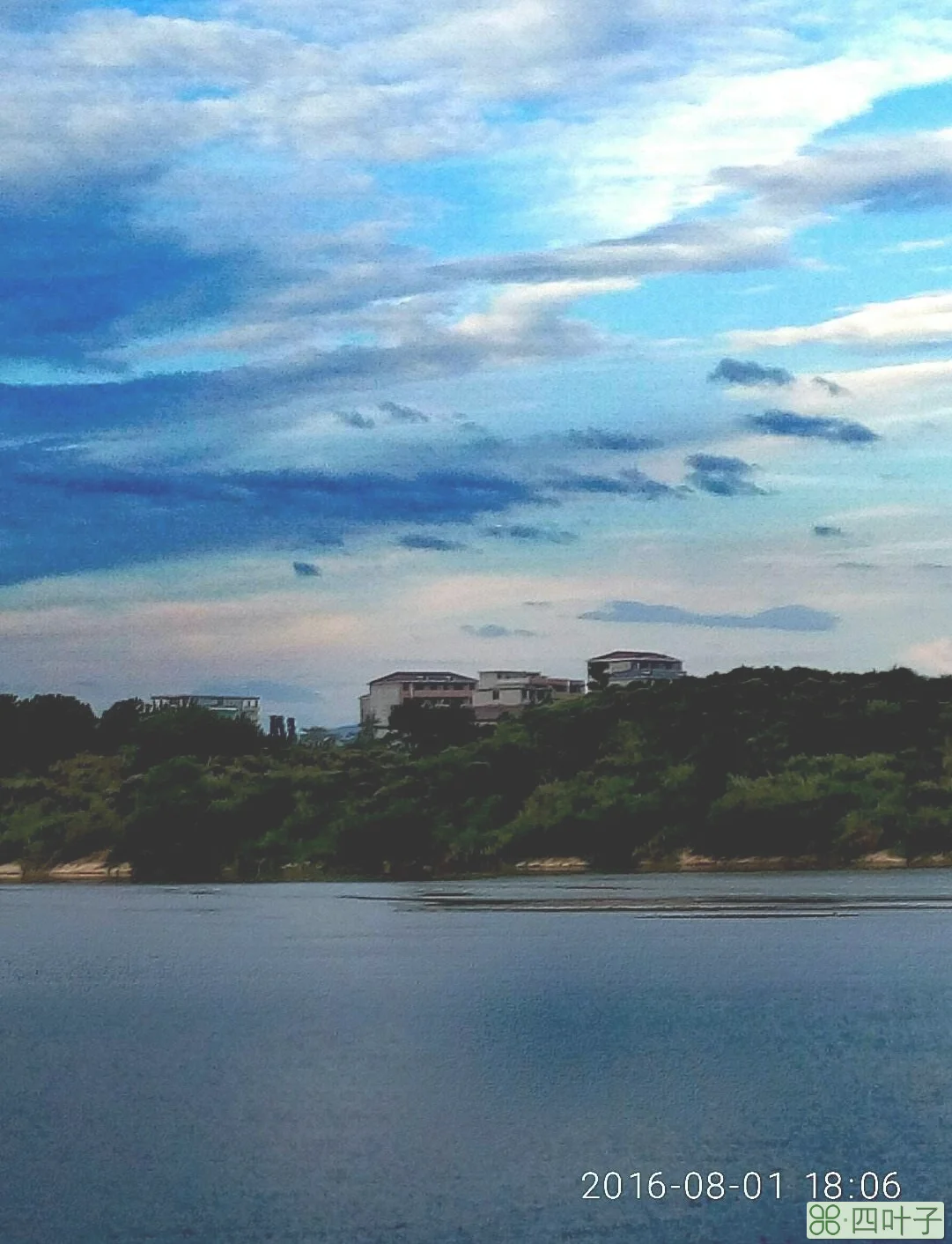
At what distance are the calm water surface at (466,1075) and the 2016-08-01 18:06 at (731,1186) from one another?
20 cm

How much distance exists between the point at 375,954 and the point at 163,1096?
81.6ft

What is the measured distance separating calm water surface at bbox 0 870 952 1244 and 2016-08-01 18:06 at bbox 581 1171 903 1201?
7.8 inches

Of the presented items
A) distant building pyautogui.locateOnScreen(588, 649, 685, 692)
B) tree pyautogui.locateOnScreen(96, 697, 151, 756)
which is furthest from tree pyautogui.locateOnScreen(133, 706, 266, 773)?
distant building pyautogui.locateOnScreen(588, 649, 685, 692)

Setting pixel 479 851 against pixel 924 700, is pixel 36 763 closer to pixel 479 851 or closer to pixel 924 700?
→ pixel 479 851

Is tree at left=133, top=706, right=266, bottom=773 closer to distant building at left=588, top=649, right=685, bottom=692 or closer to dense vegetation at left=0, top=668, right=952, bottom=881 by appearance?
dense vegetation at left=0, top=668, right=952, bottom=881

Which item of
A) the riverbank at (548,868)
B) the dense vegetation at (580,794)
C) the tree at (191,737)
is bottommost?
the riverbank at (548,868)

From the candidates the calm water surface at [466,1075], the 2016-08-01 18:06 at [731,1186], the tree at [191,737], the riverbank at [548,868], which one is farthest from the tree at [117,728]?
the 2016-08-01 18:06 at [731,1186]

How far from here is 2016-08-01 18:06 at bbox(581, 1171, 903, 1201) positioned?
88.3 ft

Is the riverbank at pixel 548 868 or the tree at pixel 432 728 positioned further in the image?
the tree at pixel 432 728

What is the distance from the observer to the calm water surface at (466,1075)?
26906 mm

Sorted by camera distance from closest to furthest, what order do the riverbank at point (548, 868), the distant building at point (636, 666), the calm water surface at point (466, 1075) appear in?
the calm water surface at point (466, 1075)
the riverbank at point (548, 868)
the distant building at point (636, 666)

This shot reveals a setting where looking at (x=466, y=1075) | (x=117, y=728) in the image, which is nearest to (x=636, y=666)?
(x=117, y=728)

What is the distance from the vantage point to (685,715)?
114250 mm

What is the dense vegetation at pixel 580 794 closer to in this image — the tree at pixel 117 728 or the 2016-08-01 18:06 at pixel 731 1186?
the tree at pixel 117 728
